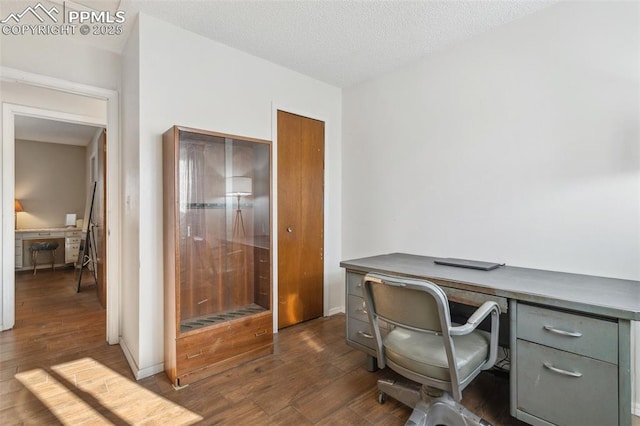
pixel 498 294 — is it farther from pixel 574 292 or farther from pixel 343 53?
pixel 343 53

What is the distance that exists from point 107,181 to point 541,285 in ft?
11.2

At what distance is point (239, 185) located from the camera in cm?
270

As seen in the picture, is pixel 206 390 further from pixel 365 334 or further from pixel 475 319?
pixel 475 319

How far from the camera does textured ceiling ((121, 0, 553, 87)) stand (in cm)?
205

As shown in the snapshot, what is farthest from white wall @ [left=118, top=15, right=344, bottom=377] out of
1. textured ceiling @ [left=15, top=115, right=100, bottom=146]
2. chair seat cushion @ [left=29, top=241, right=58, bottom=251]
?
chair seat cushion @ [left=29, top=241, right=58, bottom=251]

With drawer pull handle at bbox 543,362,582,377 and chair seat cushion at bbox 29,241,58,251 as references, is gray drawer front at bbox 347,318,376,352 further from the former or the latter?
chair seat cushion at bbox 29,241,58,251

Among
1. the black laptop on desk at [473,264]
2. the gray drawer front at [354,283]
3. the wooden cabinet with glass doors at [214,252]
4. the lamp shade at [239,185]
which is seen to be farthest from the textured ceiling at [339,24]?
the gray drawer front at [354,283]

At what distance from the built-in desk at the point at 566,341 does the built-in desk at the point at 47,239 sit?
22.5ft

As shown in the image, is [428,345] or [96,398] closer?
[428,345]

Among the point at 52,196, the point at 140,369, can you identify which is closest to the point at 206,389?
the point at 140,369

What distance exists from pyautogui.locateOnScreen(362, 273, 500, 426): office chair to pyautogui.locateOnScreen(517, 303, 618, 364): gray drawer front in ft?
0.50

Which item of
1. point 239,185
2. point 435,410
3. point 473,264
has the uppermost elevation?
point 239,185

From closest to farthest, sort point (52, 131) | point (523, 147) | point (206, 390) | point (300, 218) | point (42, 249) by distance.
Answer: point (206, 390) < point (523, 147) < point (300, 218) < point (52, 131) < point (42, 249)

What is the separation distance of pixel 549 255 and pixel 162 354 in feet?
9.35
